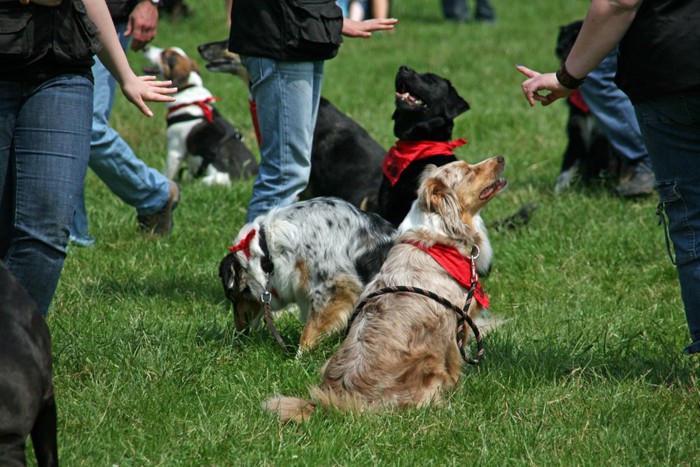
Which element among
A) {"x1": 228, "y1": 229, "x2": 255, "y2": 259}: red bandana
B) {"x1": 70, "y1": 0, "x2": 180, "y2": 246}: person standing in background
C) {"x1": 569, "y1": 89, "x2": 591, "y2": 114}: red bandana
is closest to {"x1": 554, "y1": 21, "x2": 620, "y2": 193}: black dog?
{"x1": 569, "y1": 89, "x2": 591, "y2": 114}: red bandana

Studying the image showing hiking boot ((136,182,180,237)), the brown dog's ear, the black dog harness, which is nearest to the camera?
the black dog harness

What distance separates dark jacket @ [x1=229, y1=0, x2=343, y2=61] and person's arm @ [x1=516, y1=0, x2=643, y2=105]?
1.42 meters

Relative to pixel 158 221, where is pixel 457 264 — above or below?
above

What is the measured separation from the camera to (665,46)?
11.3 ft

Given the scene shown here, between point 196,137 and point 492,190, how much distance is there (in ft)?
15.3

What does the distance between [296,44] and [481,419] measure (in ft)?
7.36

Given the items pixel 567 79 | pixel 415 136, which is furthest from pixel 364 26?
pixel 567 79

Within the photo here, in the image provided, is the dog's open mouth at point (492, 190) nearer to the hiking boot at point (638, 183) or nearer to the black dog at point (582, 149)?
the hiking boot at point (638, 183)

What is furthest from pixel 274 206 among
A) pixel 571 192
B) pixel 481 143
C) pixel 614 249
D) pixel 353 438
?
pixel 481 143

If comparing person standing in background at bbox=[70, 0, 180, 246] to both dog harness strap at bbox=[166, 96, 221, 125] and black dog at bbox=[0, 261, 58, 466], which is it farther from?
black dog at bbox=[0, 261, 58, 466]

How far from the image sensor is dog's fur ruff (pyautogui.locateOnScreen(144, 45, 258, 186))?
8.51 metres

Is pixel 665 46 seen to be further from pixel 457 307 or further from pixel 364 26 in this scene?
pixel 364 26

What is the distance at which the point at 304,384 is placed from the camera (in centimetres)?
417

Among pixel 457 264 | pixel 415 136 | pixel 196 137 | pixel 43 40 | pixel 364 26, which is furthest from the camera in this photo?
pixel 196 137
